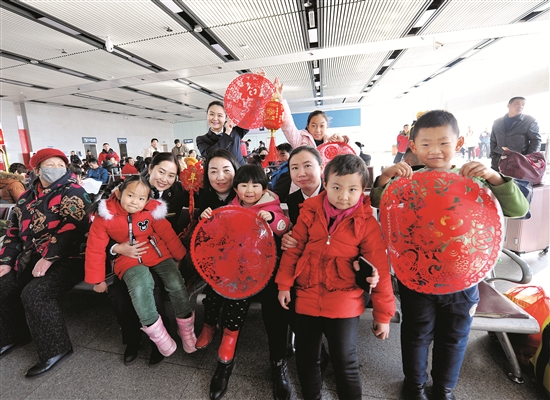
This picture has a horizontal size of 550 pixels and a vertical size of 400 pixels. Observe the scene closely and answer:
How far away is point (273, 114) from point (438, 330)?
1.69m

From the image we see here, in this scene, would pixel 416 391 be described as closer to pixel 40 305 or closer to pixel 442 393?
pixel 442 393

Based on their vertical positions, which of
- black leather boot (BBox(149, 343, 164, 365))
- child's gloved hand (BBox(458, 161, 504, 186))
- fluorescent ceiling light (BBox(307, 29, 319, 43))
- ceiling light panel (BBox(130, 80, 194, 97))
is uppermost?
ceiling light panel (BBox(130, 80, 194, 97))

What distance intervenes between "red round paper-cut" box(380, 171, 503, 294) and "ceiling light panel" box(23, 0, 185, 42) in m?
5.07

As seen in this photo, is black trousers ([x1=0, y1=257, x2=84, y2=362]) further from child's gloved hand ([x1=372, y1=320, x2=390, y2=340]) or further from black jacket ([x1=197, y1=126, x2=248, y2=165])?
child's gloved hand ([x1=372, y1=320, x2=390, y2=340])

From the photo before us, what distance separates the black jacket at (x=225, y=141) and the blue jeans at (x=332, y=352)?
1570 millimetres

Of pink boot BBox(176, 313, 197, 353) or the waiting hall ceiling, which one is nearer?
pink boot BBox(176, 313, 197, 353)

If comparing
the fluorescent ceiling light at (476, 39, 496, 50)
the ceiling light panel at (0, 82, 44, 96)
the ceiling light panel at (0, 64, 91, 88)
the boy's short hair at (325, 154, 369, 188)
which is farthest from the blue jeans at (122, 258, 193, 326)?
the ceiling light panel at (0, 82, 44, 96)

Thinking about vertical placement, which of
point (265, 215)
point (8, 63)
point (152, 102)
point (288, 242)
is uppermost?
point (152, 102)

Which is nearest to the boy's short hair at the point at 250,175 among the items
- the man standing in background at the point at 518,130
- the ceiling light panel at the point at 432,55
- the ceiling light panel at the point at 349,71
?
the man standing in background at the point at 518,130

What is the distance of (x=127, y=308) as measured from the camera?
1.77 m

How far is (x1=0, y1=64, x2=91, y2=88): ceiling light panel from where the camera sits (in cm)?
726

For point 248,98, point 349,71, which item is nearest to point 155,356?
point 248,98

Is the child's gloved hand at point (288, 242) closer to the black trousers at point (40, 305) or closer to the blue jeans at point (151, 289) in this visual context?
the blue jeans at point (151, 289)

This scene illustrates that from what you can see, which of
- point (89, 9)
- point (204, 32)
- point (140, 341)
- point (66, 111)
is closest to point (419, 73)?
point (204, 32)
